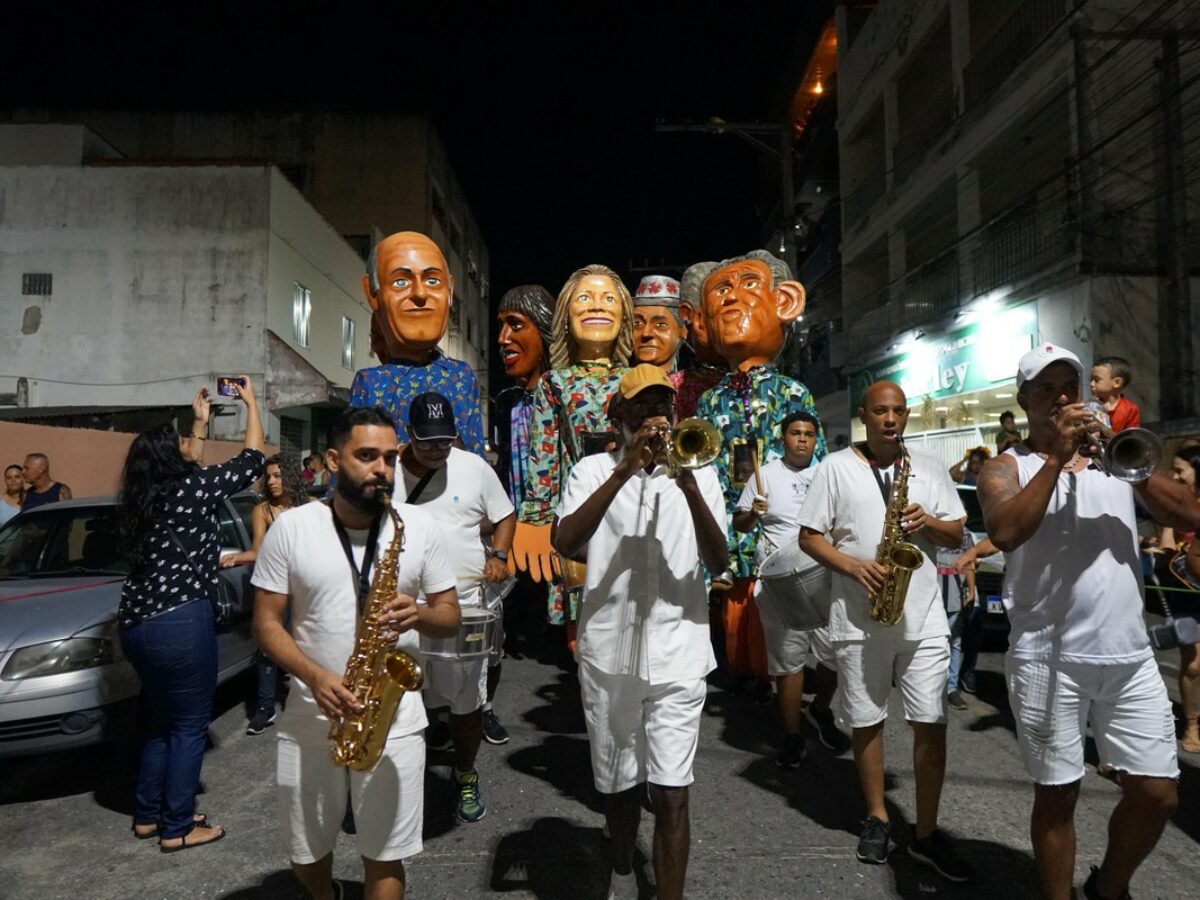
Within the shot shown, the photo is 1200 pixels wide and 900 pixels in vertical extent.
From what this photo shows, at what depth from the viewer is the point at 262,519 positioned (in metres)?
6.19

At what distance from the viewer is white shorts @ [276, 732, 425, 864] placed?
2588mm

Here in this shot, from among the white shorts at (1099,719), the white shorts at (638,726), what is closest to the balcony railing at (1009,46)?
the white shorts at (1099,719)

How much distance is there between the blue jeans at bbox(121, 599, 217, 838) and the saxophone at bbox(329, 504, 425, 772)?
155 centimetres

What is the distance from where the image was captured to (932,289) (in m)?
19.0

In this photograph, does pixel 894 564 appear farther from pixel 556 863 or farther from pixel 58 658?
pixel 58 658

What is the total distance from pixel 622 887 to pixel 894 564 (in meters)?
1.73

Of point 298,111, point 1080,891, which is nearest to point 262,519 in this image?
point 1080,891

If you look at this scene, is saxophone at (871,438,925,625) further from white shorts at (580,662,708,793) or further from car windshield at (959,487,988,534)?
car windshield at (959,487,988,534)

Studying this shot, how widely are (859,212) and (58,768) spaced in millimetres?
22583

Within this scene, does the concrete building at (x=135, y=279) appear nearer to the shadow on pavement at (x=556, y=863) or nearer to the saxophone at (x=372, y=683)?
the shadow on pavement at (x=556, y=863)

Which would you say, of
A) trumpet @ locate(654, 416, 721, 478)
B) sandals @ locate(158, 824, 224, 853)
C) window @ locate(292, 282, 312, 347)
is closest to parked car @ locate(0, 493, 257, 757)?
sandals @ locate(158, 824, 224, 853)

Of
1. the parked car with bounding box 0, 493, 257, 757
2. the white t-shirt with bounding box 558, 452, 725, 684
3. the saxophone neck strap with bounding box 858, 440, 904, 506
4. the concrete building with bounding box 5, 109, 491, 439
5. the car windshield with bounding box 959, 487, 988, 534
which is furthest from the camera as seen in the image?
the concrete building with bounding box 5, 109, 491, 439

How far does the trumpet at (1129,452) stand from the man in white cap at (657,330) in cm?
402

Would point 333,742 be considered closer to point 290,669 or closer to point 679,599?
point 290,669
